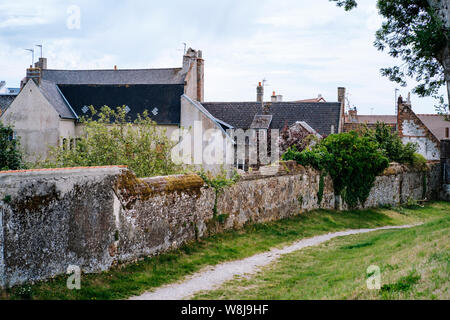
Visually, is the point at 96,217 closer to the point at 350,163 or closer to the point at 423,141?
the point at 350,163

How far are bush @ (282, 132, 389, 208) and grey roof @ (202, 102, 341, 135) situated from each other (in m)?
14.0

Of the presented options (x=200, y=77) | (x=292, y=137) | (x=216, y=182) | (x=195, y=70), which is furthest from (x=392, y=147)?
(x=195, y=70)

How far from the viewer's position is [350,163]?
23.8 m

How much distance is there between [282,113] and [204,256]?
30178 mm

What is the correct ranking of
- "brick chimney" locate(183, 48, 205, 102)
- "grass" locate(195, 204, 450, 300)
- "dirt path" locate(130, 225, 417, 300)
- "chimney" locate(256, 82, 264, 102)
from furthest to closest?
"chimney" locate(256, 82, 264, 102) < "brick chimney" locate(183, 48, 205, 102) < "dirt path" locate(130, 225, 417, 300) < "grass" locate(195, 204, 450, 300)

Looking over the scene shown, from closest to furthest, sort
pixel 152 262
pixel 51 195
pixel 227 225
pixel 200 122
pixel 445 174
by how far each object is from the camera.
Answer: pixel 51 195 < pixel 152 262 < pixel 227 225 < pixel 445 174 < pixel 200 122

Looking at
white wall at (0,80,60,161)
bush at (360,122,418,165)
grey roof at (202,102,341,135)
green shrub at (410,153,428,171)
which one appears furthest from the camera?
grey roof at (202,102,341,135)

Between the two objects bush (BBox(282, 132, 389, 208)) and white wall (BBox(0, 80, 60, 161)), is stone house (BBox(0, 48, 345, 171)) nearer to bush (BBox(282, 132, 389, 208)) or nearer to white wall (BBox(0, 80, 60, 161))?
white wall (BBox(0, 80, 60, 161))

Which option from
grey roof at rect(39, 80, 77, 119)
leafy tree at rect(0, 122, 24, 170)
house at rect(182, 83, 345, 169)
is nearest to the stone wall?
leafy tree at rect(0, 122, 24, 170)

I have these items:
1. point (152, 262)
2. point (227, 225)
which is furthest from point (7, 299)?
point (227, 225)

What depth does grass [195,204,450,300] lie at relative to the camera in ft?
24.8

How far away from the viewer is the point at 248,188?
1661cm

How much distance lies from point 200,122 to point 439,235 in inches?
1094
